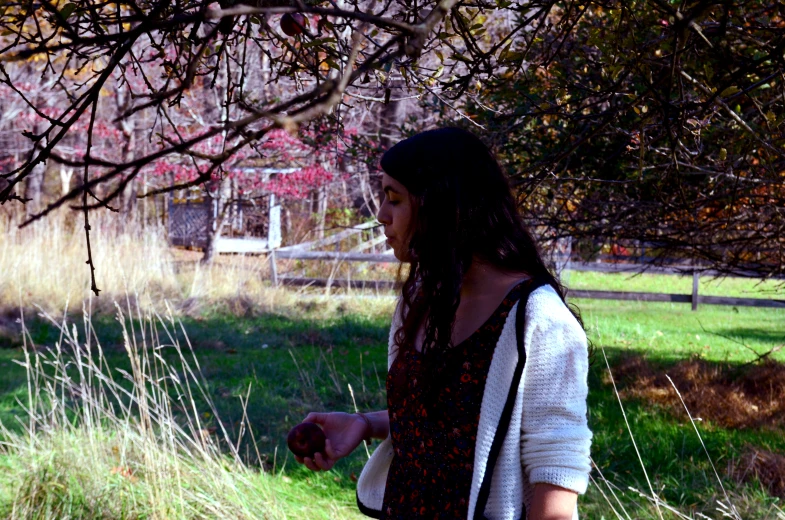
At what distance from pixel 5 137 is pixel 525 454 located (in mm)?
20156

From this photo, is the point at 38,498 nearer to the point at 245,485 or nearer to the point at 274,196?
the point at 245,485

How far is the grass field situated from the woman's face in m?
1.71

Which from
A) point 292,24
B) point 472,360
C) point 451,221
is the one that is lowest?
point 472,360

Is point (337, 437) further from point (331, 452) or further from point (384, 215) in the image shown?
point (384, 215)

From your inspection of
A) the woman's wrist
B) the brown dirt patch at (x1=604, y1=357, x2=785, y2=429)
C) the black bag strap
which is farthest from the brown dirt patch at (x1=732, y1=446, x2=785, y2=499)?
the black bag strap

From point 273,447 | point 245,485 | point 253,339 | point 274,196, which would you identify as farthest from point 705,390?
point 274,196

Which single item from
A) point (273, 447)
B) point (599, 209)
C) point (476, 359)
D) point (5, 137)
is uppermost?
point (5, 137)

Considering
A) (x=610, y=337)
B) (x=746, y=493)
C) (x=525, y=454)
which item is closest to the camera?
(x=525, y=454)

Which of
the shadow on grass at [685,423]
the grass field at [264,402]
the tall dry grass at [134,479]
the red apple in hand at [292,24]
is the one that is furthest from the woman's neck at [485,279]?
the shadow on grass at [685,423]

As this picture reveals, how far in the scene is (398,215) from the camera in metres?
1.77

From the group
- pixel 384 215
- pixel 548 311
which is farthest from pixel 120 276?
pixel 548 311

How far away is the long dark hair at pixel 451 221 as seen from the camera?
5.64ft

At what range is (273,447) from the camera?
5320 mm

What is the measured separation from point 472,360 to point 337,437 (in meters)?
0.49
